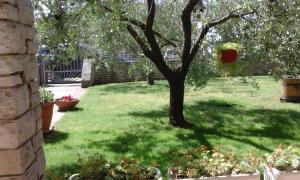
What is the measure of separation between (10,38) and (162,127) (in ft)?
19.7

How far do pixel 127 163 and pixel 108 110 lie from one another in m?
6.68

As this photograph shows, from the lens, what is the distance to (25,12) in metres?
3.14

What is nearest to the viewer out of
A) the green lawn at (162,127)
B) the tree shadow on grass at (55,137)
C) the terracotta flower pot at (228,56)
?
the terracotta flower pot at (228,56)

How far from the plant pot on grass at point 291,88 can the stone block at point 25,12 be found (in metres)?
9.00

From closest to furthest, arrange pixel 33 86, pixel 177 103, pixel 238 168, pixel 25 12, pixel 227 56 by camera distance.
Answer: pixel 25 12 → pixel 33 86 → pixel 238 168 → pixel 227 56 → pixel 177 103

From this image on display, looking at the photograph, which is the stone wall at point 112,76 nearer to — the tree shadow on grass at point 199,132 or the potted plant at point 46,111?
the tree shadow on grass at point 199,132

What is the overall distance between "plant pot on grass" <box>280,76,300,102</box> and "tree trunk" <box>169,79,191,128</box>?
4.07 metres

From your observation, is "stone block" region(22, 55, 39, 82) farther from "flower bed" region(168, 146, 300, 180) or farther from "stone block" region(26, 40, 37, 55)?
"flower bed" region(168, 146, 300, 180)

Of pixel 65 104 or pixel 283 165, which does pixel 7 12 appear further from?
pixel 65 104

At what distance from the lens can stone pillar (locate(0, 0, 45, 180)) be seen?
8.49ft

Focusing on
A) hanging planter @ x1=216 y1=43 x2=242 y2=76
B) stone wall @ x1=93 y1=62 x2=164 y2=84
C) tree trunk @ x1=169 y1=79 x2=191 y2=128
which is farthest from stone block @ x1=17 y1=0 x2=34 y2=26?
stone wall @ x1=93 y1=62 x2=164 y2=84

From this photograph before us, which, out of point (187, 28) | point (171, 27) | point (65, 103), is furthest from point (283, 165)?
point (65, 103)

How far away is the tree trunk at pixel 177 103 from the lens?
8.12 meters

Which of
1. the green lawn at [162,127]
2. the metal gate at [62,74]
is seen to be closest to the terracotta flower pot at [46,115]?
the green lawn at [162,127]
